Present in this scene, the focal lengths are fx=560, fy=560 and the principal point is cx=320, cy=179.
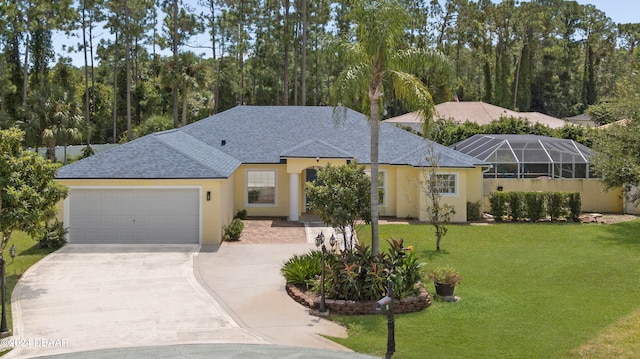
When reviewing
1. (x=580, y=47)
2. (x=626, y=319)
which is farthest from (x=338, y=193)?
(x=580, y=47)

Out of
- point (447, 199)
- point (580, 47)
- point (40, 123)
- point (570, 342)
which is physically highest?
point (580, 47)

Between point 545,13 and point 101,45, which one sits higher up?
point 545,13

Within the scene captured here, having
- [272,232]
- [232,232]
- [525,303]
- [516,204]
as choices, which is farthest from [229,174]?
[516,204]

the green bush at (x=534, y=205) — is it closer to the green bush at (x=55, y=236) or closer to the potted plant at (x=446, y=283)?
the potted plant at (x=446, y=283)

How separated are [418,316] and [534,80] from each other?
62.8m

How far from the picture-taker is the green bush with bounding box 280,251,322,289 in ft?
48.5

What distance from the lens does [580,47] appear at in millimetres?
72375

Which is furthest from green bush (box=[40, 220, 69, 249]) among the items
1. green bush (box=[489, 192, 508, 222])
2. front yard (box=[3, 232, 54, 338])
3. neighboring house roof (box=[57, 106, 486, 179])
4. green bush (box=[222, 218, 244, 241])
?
green bush (box=[489, 192, 508, 222])

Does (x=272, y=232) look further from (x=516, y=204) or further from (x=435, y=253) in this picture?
(x=516, y=204)

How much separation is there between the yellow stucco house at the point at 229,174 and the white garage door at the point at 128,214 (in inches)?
1.4

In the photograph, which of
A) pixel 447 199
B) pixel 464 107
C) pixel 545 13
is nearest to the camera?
pixel 447 199

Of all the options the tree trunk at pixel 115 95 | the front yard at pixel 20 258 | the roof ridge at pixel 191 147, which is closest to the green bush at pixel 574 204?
the roof ridge at pixel 191 147

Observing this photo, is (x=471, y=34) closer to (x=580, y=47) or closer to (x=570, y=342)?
(x=580, y=47)

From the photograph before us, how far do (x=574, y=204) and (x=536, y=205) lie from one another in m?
1.79
